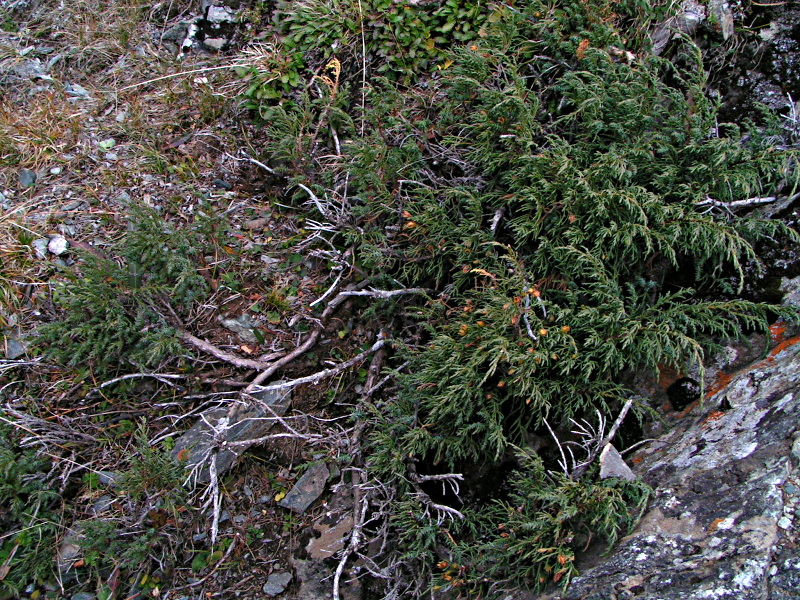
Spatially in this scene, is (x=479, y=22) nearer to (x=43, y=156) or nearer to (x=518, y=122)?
(x=518, y=122)

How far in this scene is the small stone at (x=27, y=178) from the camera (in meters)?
4.44

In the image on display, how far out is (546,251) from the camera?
312cm

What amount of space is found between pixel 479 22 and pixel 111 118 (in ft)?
10.4

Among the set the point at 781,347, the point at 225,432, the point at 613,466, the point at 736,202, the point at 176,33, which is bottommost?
the point at 225,432

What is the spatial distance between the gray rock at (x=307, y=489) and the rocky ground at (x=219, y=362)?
1 cm

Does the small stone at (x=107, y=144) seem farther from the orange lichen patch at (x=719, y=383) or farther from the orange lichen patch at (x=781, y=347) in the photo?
the orange lichen patch at (x=781, y=347)

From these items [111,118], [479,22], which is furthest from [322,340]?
[111,118]

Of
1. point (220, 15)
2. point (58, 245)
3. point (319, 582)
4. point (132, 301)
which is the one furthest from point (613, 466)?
point (220, 15)

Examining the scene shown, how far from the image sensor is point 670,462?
249cm

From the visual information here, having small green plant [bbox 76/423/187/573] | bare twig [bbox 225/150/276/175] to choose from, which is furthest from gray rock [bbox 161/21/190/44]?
small green plant [bbox 76/423/187/573]

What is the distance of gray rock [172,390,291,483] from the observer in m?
3.32

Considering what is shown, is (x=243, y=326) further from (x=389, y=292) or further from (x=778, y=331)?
(x=778, y=331)

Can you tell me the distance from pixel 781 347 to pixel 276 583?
2867 mm

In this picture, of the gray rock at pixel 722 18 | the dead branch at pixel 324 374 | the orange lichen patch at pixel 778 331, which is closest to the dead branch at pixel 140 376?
the dead branch at pixel 324 374
